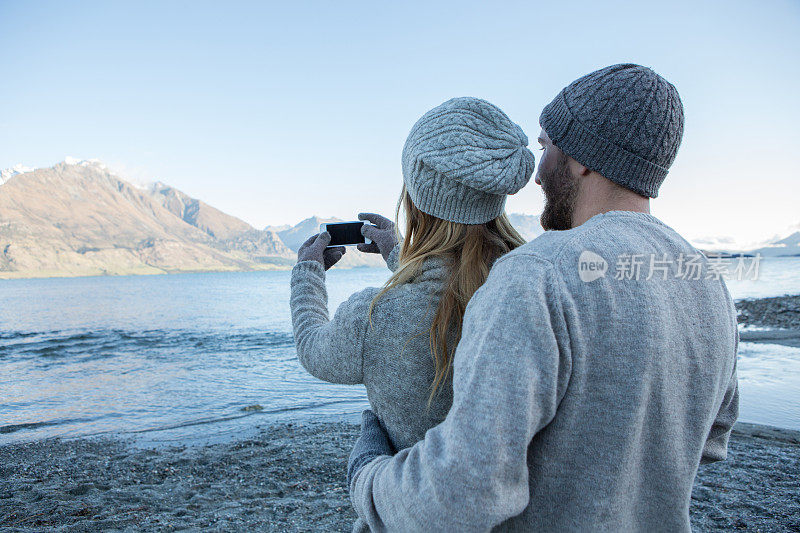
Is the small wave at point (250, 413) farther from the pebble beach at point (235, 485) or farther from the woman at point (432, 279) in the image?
the woman at point (432, 279)

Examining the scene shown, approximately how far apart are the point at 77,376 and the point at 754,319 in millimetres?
27397

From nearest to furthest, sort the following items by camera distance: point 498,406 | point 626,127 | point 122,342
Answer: point 498,406, point 626,127, point 122,342

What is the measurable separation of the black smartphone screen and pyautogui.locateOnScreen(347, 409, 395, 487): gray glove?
2.65ft

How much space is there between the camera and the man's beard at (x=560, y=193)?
1448mm

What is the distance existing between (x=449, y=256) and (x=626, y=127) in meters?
0.66

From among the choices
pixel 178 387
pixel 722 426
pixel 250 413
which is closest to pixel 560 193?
pixel 722 426

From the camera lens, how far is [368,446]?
152 centimetres

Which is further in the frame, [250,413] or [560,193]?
[250,413]

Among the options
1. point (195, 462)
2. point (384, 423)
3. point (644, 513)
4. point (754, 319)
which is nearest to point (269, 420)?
point (195, 462)

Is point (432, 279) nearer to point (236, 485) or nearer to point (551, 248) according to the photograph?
point (551, 248)

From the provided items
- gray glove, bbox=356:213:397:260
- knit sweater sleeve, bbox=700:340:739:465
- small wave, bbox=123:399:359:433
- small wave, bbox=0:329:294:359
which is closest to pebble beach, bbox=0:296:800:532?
small wave, bbox=123:399:359:433

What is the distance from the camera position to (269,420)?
388 inches

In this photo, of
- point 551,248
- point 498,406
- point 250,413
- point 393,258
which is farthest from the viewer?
point 250,413

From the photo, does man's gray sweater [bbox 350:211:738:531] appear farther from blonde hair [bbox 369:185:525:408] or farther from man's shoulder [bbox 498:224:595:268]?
blonde hair [bbox 369:185:525:408]
